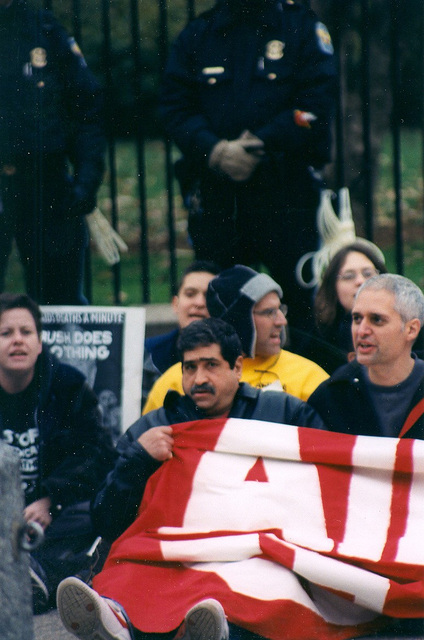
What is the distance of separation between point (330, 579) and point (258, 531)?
0.33m

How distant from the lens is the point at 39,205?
5.11 metres

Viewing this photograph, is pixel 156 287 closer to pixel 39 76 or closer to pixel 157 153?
pixel 39 76

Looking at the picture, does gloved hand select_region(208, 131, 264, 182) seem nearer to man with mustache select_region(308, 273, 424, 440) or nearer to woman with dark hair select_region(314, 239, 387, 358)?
woman with dark hair select_region(314, 239, 387, 358)

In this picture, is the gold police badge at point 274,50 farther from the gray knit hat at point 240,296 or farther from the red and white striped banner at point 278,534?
the red and white striped banner at point 278,534

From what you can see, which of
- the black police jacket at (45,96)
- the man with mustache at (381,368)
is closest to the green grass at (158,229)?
the black police jacket at (45,96)

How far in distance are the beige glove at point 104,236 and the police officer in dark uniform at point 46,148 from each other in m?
0.06

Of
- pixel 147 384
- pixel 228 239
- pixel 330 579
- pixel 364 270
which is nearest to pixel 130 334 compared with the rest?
pixel 147 384

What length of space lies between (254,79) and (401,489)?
6.41ft

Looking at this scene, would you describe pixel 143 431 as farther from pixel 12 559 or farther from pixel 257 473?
pixel 12 559

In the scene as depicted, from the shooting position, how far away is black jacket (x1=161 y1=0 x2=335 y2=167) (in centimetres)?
482

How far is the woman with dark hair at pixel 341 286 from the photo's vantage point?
15.6 ft

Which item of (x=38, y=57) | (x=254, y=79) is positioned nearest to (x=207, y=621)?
(x=254, y=79)

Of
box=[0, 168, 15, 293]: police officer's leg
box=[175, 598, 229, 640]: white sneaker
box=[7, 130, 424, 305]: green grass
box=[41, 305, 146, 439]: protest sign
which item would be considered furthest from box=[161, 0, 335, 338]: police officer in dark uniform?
box=[175, 598, 229, 640]: white sneaker

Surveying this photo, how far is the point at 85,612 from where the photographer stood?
11.4 feet
